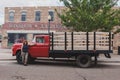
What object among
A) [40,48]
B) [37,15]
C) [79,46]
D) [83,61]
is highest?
[37,15]

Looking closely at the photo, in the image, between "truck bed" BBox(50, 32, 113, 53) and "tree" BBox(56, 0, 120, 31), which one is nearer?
"truck bed" BBox(50, 32, 113, 53)

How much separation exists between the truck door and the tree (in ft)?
24.0

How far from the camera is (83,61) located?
72.2 ft

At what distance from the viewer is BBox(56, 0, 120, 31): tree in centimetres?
2925

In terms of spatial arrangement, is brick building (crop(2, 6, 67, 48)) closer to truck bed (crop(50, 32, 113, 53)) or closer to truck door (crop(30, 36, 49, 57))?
truck door (crop(30, 36, 49, 57))

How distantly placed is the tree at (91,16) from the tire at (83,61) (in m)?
7.43

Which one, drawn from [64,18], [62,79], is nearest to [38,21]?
[64,18]

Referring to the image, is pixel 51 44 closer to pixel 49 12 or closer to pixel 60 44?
pixel 60 44

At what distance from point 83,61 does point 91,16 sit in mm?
7932

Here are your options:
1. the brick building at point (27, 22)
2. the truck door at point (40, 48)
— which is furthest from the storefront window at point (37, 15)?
the truck door at point (40, 48)

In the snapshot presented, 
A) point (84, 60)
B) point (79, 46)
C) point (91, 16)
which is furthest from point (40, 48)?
point (91, 16)

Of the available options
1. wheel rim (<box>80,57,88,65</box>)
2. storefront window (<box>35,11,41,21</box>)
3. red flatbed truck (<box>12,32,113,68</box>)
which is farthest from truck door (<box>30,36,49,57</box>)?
storefront window (<box>35,11,41,21</box>)

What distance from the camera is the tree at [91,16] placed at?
29.2 meters

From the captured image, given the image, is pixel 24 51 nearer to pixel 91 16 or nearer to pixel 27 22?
pixel 91 16
